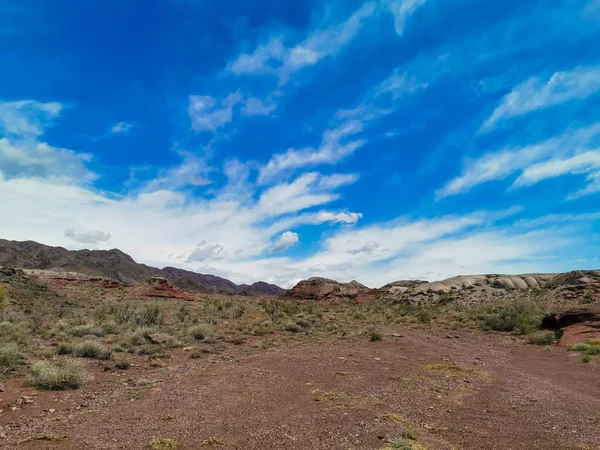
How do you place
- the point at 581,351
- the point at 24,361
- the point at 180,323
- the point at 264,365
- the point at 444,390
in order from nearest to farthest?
the point at 444,390 → the point at 24,361 → the point at 264,365 → the point at 581,351 → the point at 180,323

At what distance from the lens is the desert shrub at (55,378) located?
9.96 m

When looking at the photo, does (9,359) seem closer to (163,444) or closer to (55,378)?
(55,378)

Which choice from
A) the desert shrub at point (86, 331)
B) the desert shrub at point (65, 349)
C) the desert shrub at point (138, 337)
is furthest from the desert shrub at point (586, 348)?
the desert shrub at point (86, 331)

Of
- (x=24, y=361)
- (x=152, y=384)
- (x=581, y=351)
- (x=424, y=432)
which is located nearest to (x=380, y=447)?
(x=424, y=432)

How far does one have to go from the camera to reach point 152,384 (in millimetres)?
10898

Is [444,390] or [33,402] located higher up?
[444,390]

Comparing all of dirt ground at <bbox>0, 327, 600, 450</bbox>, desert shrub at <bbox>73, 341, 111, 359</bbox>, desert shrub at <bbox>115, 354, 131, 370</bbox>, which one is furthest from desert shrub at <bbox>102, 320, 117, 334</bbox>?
desert shrub at <bbox>115, 354, 131, 370</bbox>

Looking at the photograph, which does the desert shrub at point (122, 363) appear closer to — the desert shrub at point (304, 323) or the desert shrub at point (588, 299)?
the desert shrub at point (304, 323)

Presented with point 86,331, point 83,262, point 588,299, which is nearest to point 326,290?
point 588,299

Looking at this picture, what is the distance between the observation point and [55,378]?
32.9ft

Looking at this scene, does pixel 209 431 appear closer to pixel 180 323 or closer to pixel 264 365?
pixel 264 365

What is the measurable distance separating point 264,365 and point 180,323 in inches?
456

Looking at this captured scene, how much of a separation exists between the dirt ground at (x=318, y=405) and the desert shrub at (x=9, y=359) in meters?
1.34

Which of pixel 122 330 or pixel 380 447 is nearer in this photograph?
pixel 380 447
